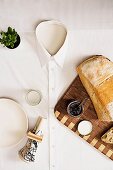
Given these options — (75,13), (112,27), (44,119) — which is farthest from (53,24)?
(44,119)

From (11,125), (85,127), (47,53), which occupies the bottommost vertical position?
(11,125)

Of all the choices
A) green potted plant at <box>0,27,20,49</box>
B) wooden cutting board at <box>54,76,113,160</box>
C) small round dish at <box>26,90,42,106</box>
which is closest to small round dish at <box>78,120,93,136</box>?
wooden cutting board at <box>54,76,113,160</box>

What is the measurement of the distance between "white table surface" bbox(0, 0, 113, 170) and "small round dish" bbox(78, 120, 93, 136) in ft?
0.14

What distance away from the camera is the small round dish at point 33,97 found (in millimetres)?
1852

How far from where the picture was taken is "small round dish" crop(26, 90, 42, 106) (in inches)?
72.9

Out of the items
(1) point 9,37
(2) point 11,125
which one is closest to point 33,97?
(2) point 11,125

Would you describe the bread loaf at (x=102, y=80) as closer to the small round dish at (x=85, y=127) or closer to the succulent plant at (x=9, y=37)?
the small round dish at (x=85, y=127)

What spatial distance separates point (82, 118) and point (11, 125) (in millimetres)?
292

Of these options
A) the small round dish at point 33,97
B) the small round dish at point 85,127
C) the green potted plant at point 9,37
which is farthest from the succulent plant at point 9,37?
the small round dish at point 85,127

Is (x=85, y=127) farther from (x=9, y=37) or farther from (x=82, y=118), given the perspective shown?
(x=9, y=37)

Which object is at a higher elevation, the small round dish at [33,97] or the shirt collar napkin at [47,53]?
the shirt collar napkin at [47,53]

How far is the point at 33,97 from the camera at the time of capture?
186 cm

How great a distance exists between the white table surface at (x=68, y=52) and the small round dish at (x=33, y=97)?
2cm

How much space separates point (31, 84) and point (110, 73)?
12.8 inches
